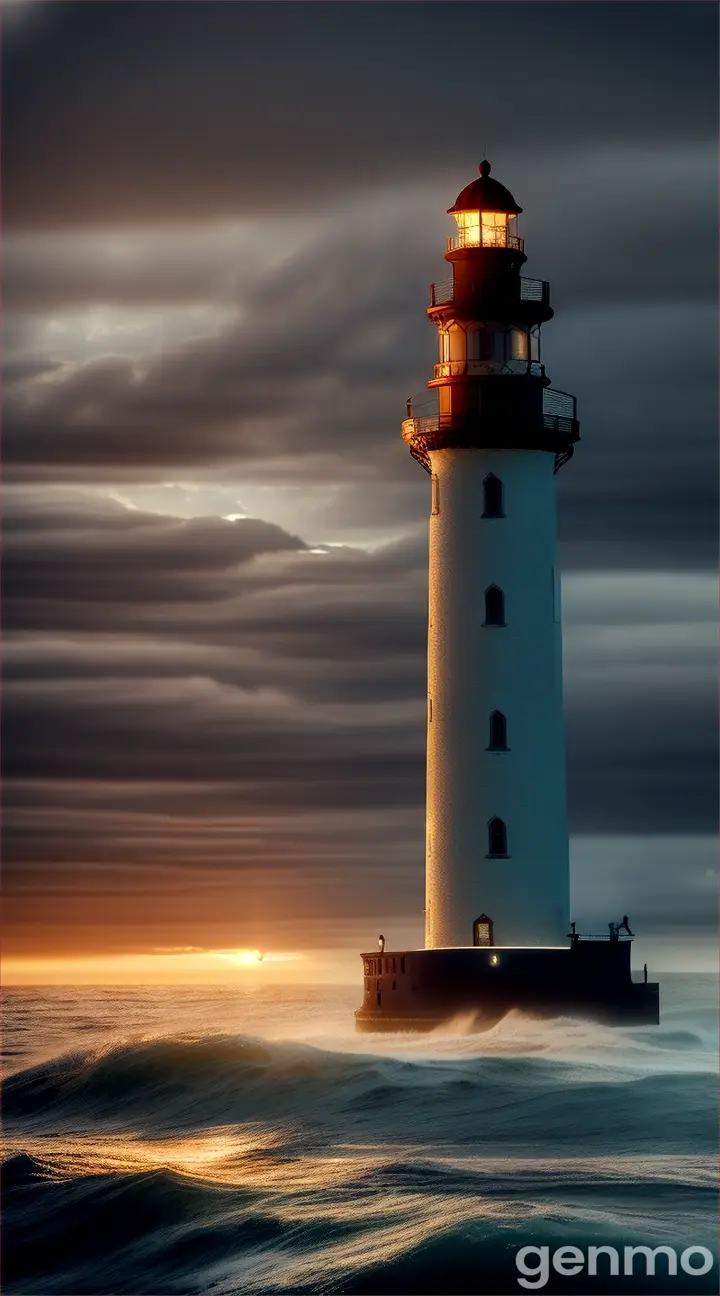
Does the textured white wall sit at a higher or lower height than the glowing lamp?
lower

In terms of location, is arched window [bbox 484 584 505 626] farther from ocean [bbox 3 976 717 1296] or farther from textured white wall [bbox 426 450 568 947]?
ocean [bbox 3 976 717 1296]

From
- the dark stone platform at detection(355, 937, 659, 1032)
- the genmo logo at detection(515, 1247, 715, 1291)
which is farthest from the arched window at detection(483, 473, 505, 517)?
the genmo logo at detection(515, 1247, 715, 1291)

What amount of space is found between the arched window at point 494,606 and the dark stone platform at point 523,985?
19.8ft

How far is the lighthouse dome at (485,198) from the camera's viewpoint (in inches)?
1817

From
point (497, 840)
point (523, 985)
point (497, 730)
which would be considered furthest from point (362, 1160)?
point (497, 730)

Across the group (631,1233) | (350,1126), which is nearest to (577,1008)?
(350,1126)

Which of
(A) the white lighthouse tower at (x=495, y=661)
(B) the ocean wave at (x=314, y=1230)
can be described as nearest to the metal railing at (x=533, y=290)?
(A) the white lighthouse tower at (x=495, y=661)

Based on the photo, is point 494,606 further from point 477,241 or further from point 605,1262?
point 605,1262

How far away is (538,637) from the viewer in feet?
144

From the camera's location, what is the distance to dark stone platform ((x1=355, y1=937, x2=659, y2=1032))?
4272cm

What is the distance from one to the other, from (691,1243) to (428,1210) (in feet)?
10.5

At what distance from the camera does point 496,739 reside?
4353 centimetres

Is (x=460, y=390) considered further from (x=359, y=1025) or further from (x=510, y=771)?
(x=359, y=1025)

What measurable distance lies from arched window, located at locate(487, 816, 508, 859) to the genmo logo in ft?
63.5
